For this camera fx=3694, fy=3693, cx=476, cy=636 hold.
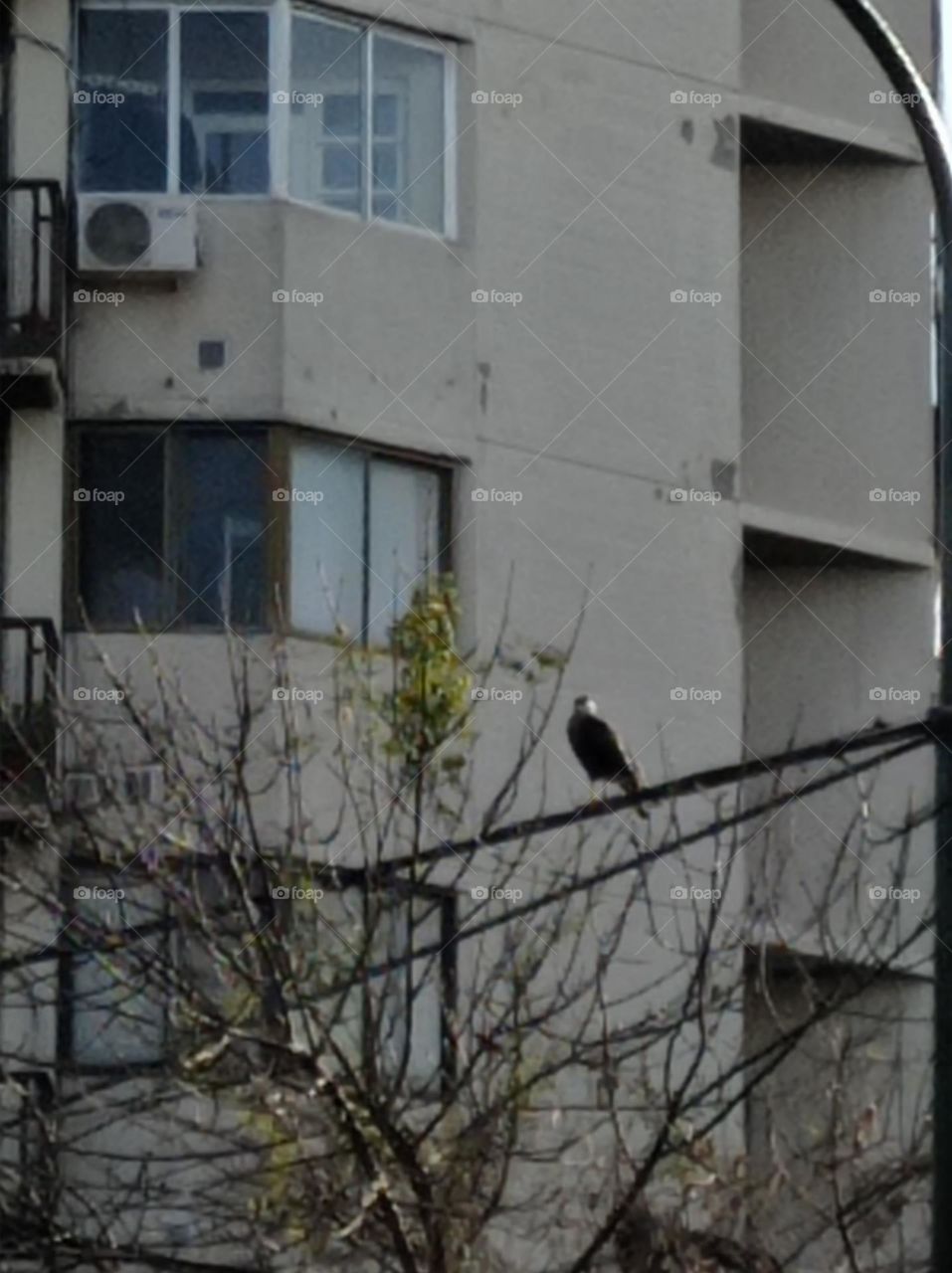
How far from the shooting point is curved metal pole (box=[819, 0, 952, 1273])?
30.3 feet

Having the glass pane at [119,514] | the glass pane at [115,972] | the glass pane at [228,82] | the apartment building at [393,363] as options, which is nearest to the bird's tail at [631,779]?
the apartment building at [393,363]

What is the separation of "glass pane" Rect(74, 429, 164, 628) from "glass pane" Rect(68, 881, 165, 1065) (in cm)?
200

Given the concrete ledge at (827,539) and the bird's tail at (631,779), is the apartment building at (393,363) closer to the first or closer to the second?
the concrete ledge at (827,539)

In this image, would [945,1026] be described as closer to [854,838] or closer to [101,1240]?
[101,1240]

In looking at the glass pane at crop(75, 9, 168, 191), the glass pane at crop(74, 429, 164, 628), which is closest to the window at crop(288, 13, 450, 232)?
the glass pane at crop(75, 9, 168, 191)

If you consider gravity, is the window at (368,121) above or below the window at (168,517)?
above

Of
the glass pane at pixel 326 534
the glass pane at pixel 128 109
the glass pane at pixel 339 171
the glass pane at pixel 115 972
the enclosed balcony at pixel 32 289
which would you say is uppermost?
the glass pane at pixel 128 109

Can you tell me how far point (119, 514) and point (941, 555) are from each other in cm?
961

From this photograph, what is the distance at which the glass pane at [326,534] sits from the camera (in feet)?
61.2

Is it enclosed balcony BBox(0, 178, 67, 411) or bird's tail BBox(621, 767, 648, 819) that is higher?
enclosed balcony BBox(0, 178, 67, 411)

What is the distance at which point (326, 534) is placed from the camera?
18812mm

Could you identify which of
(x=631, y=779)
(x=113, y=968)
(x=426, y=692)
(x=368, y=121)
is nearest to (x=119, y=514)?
(x=368, y=121)

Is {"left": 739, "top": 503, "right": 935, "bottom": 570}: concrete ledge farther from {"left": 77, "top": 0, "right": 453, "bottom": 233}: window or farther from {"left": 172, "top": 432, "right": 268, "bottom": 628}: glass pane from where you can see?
{"left": 172, "top": 432, "right": 268, "bottom": 628}: glass pane

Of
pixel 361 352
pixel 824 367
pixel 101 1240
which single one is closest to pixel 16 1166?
A: pixel 101 1240
